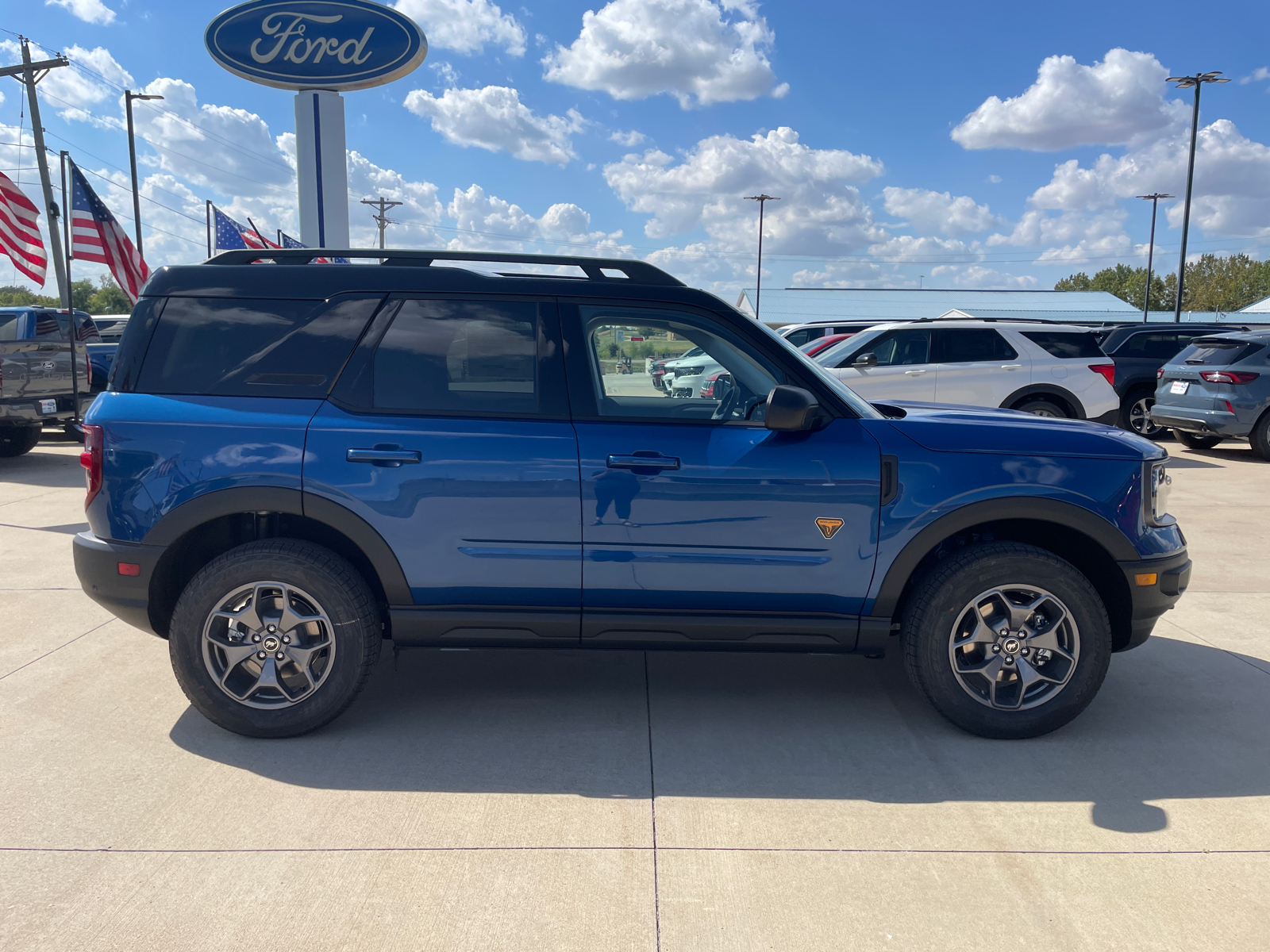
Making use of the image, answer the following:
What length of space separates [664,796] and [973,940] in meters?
1.13

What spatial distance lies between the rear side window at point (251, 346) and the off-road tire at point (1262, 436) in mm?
12310

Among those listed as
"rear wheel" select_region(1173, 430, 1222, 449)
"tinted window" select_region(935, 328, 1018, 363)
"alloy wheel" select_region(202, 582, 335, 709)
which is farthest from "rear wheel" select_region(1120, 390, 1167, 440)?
"alloy wheel" select_region(202, 582, 335, 709)

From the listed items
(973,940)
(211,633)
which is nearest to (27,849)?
(211,633)

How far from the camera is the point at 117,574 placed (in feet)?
11.9

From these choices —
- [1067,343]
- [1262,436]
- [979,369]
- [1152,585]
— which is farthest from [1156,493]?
[1262,436]

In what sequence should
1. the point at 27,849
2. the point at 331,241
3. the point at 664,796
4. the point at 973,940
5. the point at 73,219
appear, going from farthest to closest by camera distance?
the point at 73,219
the point at 331,241
the point at 664,796
the point at 27,849
the point at 973,940

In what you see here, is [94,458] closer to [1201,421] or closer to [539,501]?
[539,501]

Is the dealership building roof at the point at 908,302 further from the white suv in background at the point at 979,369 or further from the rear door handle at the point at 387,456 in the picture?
the rear door handle at the point at 387,456

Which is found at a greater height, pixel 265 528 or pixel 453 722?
pixel 265 528

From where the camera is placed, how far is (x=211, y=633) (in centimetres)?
359

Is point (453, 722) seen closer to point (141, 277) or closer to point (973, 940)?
point (973, 940)

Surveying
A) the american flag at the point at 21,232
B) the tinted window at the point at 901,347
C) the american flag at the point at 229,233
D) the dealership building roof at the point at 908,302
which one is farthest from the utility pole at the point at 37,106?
the dealership building roof at the point at 908,302

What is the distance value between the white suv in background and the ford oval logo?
730 centimetres

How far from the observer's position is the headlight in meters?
3.67
